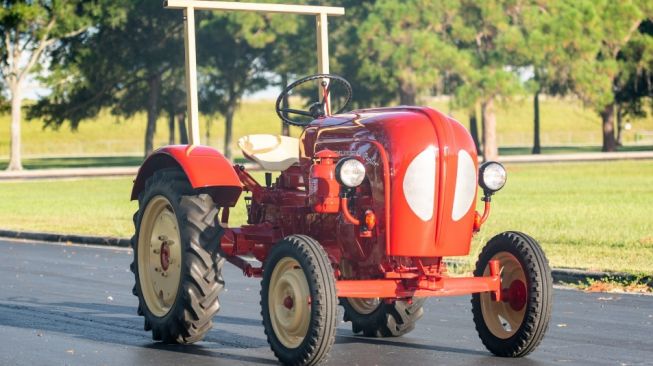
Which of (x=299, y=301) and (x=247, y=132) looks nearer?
(x=299, y=301)

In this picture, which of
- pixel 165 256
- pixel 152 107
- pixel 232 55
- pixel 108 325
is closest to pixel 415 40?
pixel 232 55

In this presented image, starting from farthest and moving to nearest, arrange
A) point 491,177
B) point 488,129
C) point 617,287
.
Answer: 1. point 488,129
2. point 617,287
3. point 491,177

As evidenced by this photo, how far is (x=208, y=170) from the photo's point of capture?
970 cm

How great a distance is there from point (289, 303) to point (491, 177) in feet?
5.11

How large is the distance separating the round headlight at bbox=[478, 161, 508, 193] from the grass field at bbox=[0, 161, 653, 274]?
5621mm

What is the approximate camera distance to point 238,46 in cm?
7256

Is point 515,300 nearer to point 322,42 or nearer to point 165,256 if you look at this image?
point 165,256

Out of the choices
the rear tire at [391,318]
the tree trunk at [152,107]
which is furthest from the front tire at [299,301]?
the tree trunk at [152,107]

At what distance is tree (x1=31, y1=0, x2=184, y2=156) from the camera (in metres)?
68.3

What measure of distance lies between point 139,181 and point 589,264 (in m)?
6.20

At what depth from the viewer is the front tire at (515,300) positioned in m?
8.65

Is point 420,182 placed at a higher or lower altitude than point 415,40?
lower

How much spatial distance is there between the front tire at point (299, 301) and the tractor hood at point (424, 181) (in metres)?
0.56

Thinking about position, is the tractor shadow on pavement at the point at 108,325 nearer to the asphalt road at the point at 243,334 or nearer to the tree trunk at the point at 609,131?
the asphalt road at the point at 243,334
